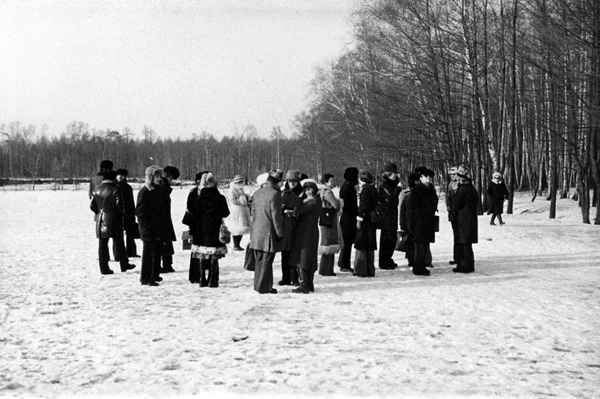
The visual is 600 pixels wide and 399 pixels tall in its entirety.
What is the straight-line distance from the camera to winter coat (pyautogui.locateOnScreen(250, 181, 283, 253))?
8398 millimetres

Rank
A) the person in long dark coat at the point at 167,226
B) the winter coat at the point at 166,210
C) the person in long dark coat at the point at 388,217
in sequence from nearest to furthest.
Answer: the winter coat at the point at 166,210, the person in long dark coat at the point at 167,226, the person in long dark coat at the point at 388,217

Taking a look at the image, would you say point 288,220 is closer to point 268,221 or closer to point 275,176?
point 268,221

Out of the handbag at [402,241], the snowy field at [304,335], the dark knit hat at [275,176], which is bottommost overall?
the snowy field at [304,335]

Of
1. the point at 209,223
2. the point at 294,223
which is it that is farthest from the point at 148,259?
the point at 294,223

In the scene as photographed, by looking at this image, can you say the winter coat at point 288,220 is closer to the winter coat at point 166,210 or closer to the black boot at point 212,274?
the black boot at point 212,274

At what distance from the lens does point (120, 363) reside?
17.2 ft

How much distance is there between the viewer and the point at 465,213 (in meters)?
10.5

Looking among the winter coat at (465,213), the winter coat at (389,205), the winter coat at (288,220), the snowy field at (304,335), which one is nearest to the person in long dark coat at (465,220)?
the winter coat at (465,213)

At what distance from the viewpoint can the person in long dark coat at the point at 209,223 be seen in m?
8.65

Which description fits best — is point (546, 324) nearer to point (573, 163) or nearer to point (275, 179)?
point (275, 179)

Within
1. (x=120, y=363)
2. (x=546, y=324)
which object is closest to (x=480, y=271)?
(x=546, y=324)

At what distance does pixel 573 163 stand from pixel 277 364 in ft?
98.4

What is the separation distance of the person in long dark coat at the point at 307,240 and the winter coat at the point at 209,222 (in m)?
1.06

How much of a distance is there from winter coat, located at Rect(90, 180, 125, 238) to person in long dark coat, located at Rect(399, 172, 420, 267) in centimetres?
473
